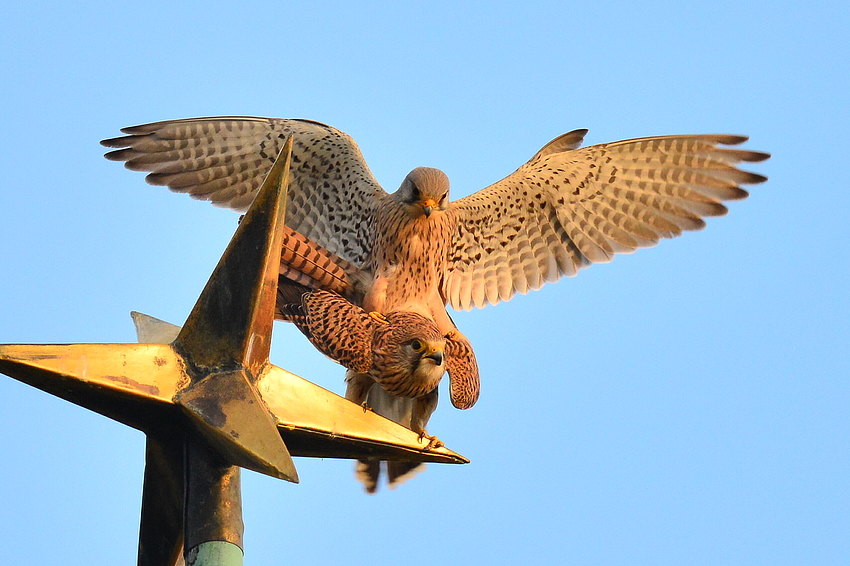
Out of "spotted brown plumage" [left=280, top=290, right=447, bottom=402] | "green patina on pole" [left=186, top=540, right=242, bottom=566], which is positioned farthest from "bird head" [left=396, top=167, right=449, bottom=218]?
"green patina on pole" [left=186, top=540, right=242, bottom=566]

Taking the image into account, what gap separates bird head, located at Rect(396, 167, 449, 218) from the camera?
6.48m

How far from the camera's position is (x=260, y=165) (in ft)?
23.8

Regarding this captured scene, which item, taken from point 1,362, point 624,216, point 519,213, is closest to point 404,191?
point 519,213

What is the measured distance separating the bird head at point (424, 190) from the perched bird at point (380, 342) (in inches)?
32.6

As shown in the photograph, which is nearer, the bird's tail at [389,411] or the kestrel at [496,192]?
A: the bird's tail at [389,411]

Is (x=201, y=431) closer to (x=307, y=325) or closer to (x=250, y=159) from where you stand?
(x=307, y=325)

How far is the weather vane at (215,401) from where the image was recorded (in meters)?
4.16

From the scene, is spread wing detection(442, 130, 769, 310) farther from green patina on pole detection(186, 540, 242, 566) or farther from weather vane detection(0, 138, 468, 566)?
green patina on pole detection(186, 540, 242, 566)

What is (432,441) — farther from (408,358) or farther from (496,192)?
(496,192)

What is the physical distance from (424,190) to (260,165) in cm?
136

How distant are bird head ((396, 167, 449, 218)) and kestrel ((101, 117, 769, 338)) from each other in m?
0.18

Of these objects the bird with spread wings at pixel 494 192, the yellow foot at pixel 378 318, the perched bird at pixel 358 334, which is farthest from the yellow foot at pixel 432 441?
the bird with spread wings at pixel 494 192

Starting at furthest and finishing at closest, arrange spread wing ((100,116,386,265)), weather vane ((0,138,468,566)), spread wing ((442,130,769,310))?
spread wing ((442,130,769,310)) → spread wing ((100,116,386,265)) → weather vane ((0,138,468,566))

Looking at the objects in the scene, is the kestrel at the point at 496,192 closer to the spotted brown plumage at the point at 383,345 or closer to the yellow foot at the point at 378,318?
the yellow foot at the point at 378,318
